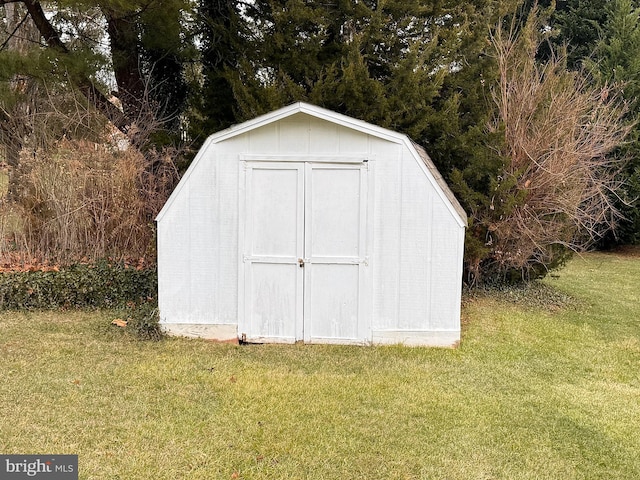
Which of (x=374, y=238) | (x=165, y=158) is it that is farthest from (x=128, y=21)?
(x=374, y=238)

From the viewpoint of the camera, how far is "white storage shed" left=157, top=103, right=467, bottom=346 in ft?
Answer: 19.3

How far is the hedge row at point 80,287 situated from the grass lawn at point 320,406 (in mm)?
383

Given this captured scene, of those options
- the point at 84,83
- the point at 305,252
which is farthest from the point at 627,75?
the point at 84,83

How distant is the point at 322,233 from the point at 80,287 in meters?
3.68

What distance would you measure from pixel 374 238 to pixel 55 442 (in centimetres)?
367

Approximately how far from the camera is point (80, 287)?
7262 mm

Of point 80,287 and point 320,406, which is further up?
point 80,287

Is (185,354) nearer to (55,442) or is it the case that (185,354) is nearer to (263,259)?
(263,259)

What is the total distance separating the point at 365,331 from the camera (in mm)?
6012

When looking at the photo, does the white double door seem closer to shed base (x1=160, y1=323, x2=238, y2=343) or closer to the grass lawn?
shed base (x1=160, y1=323, x2=238, y2=343)
